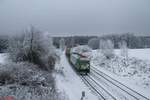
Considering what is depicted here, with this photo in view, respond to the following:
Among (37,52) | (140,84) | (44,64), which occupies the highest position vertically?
(37,52)

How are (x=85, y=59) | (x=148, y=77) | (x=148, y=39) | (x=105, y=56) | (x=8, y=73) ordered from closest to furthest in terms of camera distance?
(x=8, y=73) → (x=148, y=77) → (x=85, y=59) → (x=105, y=56) → (x=148, y=39)

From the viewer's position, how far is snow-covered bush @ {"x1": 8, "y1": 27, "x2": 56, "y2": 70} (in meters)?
30.7

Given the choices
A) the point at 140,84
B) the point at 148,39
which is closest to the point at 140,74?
the point at 140,84

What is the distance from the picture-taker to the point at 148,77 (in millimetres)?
27766

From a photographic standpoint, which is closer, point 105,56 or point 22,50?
point 22,50

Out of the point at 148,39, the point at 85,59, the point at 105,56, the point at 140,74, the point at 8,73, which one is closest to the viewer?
the point at 8,73

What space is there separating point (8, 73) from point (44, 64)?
1227cm

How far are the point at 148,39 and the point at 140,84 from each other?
462 feet

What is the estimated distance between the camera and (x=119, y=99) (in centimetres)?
1912

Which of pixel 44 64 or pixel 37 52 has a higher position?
pixel 37 52

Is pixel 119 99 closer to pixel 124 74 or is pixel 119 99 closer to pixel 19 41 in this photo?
pixel 124 74

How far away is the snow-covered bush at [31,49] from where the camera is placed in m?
30.7

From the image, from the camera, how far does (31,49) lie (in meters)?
30.7

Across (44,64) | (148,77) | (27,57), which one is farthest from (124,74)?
(27,57)
